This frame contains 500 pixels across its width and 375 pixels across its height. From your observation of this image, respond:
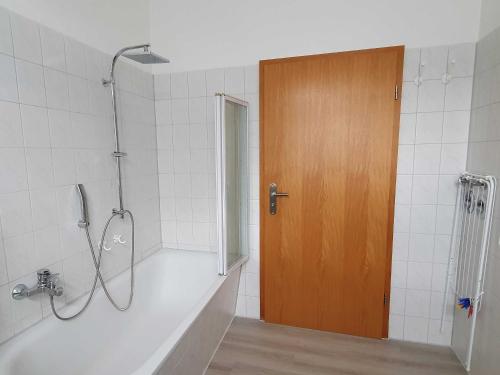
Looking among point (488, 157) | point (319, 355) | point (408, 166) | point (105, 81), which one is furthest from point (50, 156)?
point (488, 157)

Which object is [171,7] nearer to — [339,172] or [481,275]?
[339,172]

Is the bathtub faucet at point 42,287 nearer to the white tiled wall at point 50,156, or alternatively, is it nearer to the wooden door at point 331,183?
the white tiled wall at point 50,156

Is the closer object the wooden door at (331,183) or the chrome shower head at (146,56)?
the chrome shower head at (146,56)

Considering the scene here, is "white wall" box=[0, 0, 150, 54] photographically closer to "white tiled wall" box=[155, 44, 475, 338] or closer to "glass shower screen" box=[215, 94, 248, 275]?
"white tiled wall" box=[155, 44, 475, 338]

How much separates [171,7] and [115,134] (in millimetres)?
1180

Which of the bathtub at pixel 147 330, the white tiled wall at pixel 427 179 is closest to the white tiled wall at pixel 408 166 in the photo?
the white tiled wall at pixel 427 179

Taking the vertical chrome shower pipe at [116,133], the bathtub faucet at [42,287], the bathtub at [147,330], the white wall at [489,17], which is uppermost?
the white wall at [489,17]

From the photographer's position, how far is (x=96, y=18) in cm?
183

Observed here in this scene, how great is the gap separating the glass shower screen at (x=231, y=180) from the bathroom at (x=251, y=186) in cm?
2

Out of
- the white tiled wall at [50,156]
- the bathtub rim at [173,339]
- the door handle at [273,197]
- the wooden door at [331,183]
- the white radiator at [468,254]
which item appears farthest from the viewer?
the door handle at [273,197]

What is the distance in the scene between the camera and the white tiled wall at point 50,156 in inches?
53.2

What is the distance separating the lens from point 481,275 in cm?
161

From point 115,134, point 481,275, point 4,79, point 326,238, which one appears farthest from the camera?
point 326,238

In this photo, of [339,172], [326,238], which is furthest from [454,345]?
[339,172]
